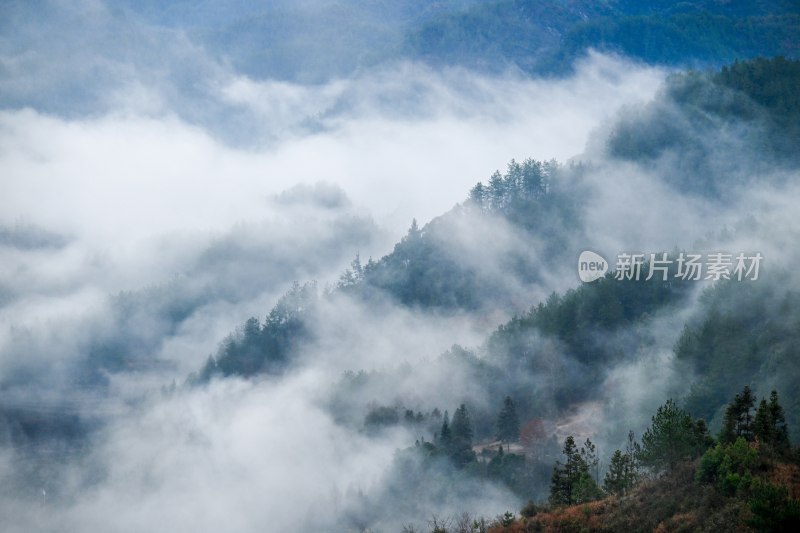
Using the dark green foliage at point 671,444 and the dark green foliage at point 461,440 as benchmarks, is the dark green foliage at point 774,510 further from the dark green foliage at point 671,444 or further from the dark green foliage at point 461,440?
the dark green foliage at point 461,440

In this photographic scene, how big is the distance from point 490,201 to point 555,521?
372 ft

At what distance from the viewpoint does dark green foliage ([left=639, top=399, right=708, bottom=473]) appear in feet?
163

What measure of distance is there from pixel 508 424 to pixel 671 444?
49.7 metres

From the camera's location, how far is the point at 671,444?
166 feet

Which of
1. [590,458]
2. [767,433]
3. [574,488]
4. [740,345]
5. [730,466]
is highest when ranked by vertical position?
[740,345]

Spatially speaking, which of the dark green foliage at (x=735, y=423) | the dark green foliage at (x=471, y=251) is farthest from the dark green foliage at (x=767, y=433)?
the dark green foliage at (x=471, y=251)

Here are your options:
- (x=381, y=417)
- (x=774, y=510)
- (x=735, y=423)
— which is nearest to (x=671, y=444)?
(x=735, y=423)

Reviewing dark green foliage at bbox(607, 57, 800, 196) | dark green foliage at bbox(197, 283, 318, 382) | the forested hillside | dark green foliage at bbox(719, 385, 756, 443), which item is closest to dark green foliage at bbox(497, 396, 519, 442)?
the forested hillside

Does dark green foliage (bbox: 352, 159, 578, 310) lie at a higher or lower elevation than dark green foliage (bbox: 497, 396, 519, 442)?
higher

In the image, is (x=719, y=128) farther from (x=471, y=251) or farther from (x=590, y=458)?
(x=590, y=458)

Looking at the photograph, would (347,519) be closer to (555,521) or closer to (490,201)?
(555,521)

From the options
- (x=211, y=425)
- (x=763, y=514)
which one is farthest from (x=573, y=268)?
(x=763, y=514)

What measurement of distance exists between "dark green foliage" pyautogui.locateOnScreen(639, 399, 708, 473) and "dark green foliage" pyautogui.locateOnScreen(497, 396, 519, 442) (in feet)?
151

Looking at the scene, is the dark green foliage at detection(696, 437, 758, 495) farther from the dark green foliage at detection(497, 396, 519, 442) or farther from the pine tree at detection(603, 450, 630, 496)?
the dark green foliage at detection(497, 396, 519, 442)
